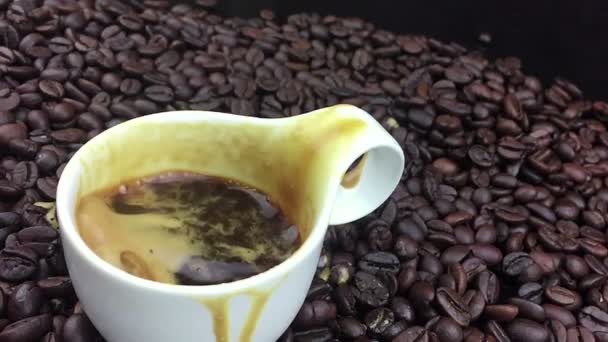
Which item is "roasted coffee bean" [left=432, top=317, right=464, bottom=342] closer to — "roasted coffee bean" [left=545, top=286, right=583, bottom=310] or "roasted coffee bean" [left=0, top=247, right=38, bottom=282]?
"roasted coffee bean" [left=545, top=286, right=583, bottom=310]

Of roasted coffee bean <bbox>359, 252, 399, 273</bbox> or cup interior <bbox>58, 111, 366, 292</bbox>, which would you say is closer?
cup interior <bbox>58, 111, 366, 292</bbox>

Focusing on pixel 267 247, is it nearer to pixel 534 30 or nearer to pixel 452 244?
pixel 452 244

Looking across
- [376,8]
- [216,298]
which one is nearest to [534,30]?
[376,8]

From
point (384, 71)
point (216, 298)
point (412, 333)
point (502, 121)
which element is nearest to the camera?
point (216, 298)

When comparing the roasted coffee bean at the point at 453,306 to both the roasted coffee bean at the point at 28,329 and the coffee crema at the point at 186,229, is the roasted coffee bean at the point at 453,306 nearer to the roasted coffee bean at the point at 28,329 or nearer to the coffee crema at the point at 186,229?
the coffee crema at the point at 186,229

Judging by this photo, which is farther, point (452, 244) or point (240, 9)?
point (240, 9)

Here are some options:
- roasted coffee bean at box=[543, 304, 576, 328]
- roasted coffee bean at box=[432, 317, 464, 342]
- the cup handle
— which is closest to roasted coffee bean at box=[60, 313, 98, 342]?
the cup handle

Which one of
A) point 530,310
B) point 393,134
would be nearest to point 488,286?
point 530,310
